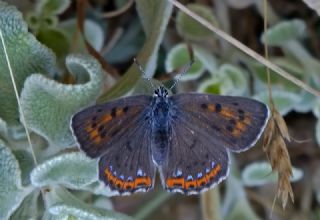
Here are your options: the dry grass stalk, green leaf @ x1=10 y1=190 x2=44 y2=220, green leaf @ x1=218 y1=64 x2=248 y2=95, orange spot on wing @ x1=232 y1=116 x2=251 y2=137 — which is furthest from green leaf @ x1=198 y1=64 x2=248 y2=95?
green leaf @ x1=10 y1=190 x2=44 y2=220

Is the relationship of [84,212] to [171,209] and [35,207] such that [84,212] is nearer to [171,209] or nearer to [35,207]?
[35,207]

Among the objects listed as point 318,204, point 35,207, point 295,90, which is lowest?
point 318,204

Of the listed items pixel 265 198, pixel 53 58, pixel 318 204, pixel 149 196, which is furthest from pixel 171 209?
pixel 53 58

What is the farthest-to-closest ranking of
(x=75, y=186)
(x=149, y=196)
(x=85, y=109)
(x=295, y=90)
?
(x=149, y=196), (x=295, y=90), (x=75, y=186), (x=85, y=109)

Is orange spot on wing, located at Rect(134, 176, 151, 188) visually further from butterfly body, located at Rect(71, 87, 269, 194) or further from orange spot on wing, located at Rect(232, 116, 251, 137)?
orange spot on wing, located at Rect(232, 116, 251, 137)

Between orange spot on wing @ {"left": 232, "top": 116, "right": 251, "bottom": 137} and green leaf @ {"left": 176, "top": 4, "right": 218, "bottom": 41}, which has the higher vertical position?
orange spot on wing @ {"left": 232, "top": 116, "right": 251, "bottom": 137}

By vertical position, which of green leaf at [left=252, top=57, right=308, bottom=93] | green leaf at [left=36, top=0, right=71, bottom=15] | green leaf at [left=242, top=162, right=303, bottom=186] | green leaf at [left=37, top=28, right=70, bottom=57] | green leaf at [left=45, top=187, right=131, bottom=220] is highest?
green leaf at [left=36, top=0, right=71, bottom=15]

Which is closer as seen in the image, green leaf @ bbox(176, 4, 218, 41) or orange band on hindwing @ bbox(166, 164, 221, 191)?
orange band on hindwing @ bbox(166, 164, 221, 191)

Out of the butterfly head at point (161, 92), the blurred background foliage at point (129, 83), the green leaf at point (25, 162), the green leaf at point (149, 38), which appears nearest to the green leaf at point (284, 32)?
the blurred background foliage at point (129, 83)
